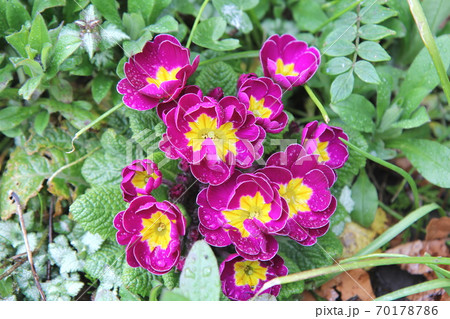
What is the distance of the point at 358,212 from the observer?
6.64 feet

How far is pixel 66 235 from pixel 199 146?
0.81 metres

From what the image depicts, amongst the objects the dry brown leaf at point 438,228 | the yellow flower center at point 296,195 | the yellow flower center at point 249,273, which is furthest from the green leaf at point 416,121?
the yellow flower center at point 249,273

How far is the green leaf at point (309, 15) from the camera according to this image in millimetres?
2115

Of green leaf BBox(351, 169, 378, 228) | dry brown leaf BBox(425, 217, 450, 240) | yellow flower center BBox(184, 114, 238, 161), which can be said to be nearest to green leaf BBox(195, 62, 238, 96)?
yellow flower center BBox(184, 114, 238, 161)

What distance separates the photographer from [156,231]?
1517 mm

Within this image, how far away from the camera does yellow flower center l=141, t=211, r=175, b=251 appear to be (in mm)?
1477

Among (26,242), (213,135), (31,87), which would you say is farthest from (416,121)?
(26,242)

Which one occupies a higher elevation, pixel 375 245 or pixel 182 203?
pixel 182 203

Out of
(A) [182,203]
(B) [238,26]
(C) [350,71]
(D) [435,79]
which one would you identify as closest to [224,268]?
(A) [182,203]

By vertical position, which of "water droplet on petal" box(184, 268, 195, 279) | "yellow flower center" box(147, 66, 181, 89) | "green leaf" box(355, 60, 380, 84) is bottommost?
"water droplet on petal" box(184, 268, 195, 279)

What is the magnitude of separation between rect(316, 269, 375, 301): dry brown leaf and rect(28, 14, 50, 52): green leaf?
5.10 ft

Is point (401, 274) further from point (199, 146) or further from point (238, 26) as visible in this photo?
point (238, 26)

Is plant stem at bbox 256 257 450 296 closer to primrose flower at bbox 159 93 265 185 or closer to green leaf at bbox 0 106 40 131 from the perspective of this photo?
primrose flower at bbox 159 93 265 185

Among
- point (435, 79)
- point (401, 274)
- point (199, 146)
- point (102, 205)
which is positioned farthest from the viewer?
point (401, 274)
